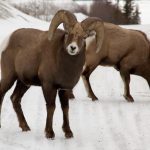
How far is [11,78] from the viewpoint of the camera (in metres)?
10.1

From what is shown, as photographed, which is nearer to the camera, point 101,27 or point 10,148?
point 10,148

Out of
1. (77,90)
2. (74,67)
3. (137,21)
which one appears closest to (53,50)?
(74,67)

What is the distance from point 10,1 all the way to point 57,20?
34.8 metres

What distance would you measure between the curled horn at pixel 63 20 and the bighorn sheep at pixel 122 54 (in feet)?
13.8

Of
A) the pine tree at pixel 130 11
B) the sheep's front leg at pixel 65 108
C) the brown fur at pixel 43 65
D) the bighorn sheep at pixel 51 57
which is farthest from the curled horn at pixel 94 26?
the pine tree at pixel 130 11

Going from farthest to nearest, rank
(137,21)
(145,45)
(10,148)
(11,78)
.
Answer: (137,21)
(145,45)
(11,78)
(10,148)

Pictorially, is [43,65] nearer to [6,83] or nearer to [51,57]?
[51,57]

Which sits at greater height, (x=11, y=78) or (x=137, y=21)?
(x=11, y=78)

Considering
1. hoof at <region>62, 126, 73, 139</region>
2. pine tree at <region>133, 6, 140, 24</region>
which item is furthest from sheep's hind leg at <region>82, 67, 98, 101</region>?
pine tree at <region>133, 6, 140, 24</region>

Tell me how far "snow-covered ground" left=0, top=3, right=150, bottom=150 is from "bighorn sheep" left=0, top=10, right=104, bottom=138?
1.10 ft

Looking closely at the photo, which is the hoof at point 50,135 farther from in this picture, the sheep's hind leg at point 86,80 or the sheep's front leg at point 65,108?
the sheep's hind leg at point 86,80

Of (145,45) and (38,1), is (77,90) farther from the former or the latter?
(38,1)

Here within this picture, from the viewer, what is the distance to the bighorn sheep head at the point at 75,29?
8.89 meters

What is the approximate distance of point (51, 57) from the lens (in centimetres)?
945
